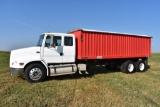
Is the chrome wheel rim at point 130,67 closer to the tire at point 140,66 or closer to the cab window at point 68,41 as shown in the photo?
the tire at point 140,66

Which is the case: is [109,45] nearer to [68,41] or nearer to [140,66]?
[68,41]

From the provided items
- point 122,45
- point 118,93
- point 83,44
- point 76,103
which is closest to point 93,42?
point 83,44

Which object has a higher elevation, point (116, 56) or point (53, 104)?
point (116, 56)

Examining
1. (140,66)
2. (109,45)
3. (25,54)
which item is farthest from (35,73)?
(140,66)

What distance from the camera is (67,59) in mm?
11180

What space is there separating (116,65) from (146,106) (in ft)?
25.2

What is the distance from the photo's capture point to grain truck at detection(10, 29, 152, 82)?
10.1m

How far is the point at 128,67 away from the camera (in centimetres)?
1429

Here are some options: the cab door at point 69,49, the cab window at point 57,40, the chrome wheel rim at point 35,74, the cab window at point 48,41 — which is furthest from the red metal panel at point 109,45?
the chrome wheel rim at point 35,74

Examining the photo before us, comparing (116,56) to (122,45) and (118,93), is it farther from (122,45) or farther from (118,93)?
(118,93)

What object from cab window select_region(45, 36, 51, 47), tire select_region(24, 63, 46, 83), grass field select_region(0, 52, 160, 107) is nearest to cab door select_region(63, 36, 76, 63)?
cab window select_region(45, 36, 51, 47)

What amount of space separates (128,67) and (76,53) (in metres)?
4.58

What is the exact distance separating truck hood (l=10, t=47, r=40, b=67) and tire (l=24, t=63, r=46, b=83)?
384 mm

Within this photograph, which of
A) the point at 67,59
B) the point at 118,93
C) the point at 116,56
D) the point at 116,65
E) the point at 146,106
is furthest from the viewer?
the point at 116,65
